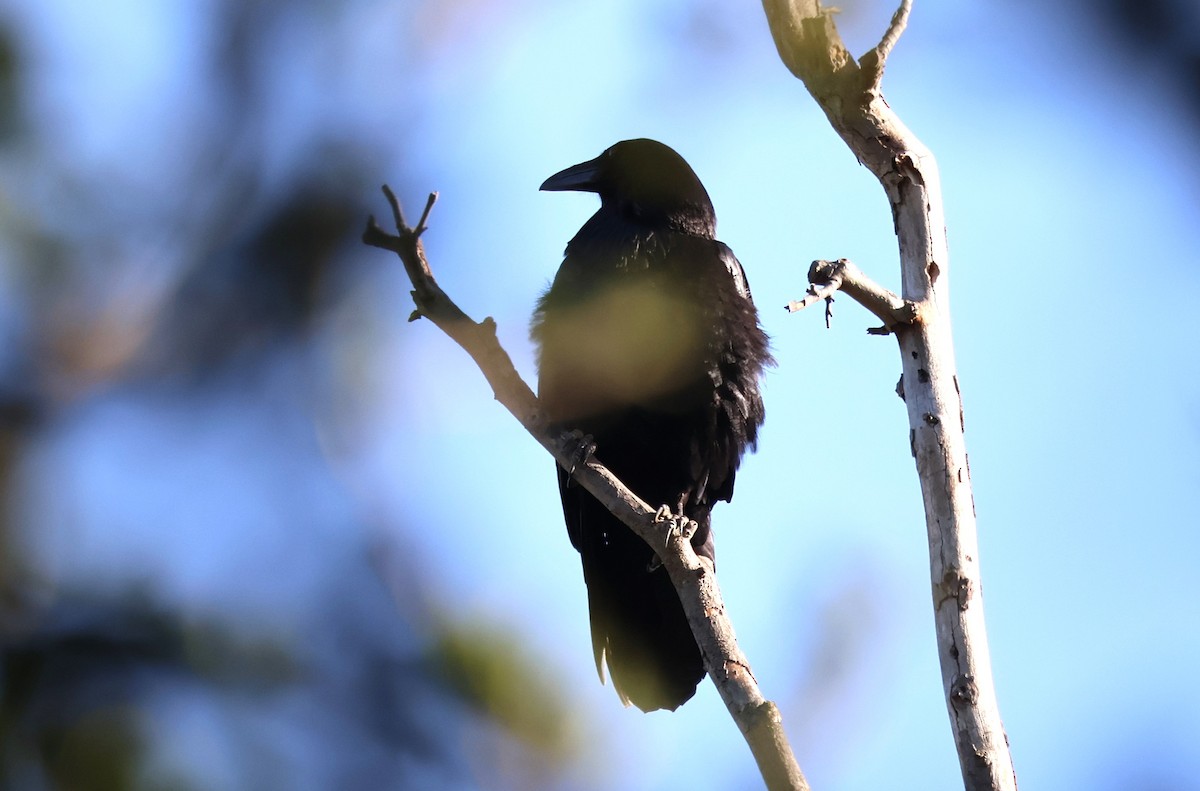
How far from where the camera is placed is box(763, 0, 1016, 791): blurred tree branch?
2.76m

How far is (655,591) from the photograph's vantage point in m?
4.21

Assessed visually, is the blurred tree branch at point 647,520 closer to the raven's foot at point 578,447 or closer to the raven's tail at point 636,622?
the raven's foot at point 578,447

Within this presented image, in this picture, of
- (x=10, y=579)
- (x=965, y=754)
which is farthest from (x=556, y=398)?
(x=10, y=579)

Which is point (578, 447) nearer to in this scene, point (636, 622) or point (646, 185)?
point (636, 622)

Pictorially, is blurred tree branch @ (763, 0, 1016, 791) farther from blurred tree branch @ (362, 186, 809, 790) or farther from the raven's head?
the raven's head

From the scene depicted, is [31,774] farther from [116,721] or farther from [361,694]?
[361,694]

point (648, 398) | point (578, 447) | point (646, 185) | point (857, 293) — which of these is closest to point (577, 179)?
point (646, 185)

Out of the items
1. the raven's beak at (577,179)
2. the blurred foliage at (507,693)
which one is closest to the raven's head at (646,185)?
the raven's beak at (577,179)

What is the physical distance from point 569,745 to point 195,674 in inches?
24.0

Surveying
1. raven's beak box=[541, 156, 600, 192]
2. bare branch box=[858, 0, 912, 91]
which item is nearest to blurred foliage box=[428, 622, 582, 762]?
bare branch box=[858, 0, 912, 91]

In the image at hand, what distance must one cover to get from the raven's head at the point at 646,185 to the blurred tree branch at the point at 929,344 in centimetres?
119

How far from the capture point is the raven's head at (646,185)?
4.49m

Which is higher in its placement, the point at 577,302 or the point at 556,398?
the point at 577,302

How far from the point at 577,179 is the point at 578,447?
1.67 metres
